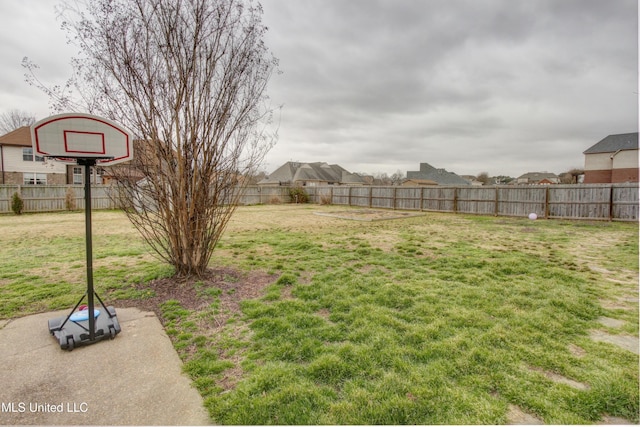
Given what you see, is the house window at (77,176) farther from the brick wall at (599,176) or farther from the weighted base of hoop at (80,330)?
the brick wall at (599,176)

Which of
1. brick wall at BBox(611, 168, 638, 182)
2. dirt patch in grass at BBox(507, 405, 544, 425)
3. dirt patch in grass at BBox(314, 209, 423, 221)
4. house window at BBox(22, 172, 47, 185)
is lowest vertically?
dirt patch in grass at BBox(507, 405, 544, 425)

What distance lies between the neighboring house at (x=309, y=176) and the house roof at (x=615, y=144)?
3020 cm

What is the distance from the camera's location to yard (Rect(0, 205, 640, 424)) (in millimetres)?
1762

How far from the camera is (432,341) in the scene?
8.15ft

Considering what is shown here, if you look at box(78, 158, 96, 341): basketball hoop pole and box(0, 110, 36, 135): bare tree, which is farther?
box(0, 110, 36, 135): bare tree

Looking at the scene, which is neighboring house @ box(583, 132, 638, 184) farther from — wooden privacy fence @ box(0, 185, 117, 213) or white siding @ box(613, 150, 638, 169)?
wooden privacy fence @ box(0, 185, 117, 213)

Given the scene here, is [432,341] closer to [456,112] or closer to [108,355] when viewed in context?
[108,355]

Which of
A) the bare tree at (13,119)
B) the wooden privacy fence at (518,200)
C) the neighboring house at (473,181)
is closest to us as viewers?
the wooden privacy fence at (518,200)

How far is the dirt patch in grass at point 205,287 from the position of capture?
11.2 ft

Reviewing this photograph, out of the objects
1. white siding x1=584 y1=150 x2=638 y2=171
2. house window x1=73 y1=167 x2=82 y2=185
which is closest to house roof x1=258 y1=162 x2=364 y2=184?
house window x1=73 y1=167 x2=82 y2=185

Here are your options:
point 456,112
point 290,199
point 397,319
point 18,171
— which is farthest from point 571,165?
point 18,171

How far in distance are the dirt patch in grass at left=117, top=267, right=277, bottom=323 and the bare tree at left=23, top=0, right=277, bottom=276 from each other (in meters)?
0.26

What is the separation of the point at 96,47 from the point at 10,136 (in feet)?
90.2

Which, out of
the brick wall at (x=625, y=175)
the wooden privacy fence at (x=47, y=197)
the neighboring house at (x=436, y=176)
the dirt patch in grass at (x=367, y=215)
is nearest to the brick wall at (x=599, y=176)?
the brick wall at (x=625, y=175)
